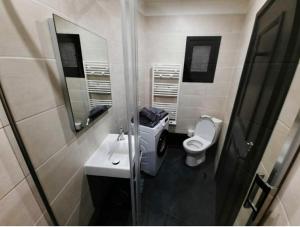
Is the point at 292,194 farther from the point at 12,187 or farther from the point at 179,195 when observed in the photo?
the point at 179,195

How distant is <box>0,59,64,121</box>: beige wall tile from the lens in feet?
1.92

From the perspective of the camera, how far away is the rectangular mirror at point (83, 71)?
2.83ft

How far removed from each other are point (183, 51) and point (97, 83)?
1567mm

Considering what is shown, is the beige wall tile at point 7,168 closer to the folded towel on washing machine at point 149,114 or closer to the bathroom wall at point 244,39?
the folded towel on washing machine at point 149,114

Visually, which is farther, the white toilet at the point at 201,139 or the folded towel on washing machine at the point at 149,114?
the white toilet at the point at 201,139

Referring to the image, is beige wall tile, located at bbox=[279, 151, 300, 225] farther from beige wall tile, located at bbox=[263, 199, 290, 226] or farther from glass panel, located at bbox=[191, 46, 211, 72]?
glass panel, located at bbox=[191, 46, 211, 72]

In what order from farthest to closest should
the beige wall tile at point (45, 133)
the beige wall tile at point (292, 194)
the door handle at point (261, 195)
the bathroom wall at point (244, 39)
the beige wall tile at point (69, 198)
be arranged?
the bathroom wall at point (244, 39) < the beige wall tile at point (69, 198) < the beige wall tile at point (45, 133) < the door handle at point (261, 195) < the beige wall tile at point (292, 194)

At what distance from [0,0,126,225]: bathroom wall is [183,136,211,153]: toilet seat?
154 cm

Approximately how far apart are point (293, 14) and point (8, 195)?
1674mm

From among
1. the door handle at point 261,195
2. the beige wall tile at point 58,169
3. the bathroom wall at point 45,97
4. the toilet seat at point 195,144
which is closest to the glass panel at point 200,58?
the toilet seat at point 195,144

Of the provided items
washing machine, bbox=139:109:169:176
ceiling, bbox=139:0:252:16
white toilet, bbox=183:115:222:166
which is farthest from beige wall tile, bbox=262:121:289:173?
ceiling, bbox=139:0:252:16

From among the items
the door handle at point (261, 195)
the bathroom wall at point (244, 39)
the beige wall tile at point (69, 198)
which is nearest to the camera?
the door handle at point (261, 195)

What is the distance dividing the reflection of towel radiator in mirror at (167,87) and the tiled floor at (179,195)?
0.88 m

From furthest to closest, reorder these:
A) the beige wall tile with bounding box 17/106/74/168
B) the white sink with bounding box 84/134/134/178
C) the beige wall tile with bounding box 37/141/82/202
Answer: the white sink with bounding box 84/134/134/178 → the beige wall tile with bounding box 37/141/82/202 → the beige wall tile with bounding box 17/106/74/168
